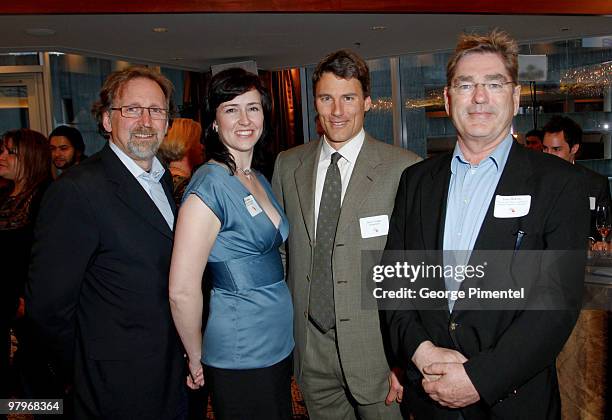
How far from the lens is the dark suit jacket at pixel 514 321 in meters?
1.66

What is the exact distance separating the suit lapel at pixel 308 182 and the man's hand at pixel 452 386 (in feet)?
2.46

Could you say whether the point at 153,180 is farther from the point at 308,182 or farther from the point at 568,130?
the point at 568,130

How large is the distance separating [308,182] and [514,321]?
1.00m

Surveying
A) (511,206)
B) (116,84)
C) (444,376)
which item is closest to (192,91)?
(116,84)

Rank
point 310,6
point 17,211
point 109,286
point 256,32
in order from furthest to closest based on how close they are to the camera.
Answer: point 256,32
point 310,6
point 17,211
point 109,286

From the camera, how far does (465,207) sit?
6.11 ft

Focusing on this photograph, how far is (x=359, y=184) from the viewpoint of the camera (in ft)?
7.32

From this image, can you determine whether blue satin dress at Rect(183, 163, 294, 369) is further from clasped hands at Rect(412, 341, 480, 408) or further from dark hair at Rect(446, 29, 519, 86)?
dark hair at Rect(446, 29, 519, 86)

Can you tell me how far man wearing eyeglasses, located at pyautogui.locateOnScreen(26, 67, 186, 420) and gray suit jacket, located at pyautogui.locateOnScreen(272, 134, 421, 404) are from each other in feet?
1.71

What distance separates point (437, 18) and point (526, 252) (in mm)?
4740

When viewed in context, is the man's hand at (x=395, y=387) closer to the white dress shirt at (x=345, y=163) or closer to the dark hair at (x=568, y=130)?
the white dress shirt at (x=345, y=163)

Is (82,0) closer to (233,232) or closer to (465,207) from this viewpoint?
(233,232)

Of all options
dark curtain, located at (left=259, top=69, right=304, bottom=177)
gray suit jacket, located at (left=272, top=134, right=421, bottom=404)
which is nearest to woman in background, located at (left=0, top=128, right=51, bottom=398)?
gray suit jacket, located at (left=272, top=134, right=421, bottom=404)

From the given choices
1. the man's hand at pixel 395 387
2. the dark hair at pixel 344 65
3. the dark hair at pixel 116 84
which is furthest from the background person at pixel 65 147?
the man's hand at pixel 395 387
